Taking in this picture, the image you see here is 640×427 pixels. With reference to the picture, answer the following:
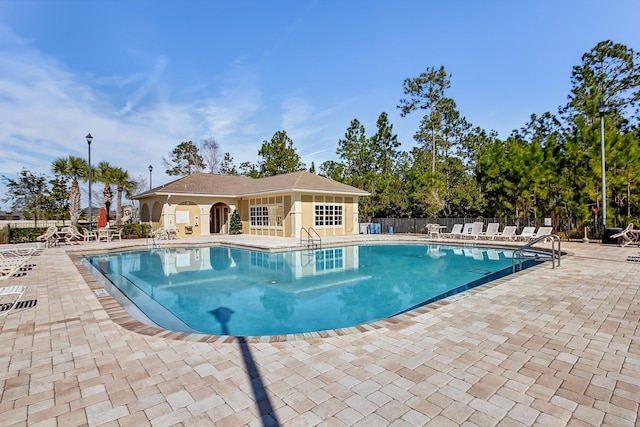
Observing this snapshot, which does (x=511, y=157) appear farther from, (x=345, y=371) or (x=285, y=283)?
(x=345, y=371)

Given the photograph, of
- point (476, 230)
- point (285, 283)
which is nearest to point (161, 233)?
point (285, 283)

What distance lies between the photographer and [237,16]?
11852 millimetres

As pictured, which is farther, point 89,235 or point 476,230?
point 89,235

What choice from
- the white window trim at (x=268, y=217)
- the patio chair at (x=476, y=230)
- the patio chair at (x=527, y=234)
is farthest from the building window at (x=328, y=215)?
the patio chair at (x=527, y=234)

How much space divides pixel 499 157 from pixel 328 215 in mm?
10136

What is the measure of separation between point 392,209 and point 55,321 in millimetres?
21699

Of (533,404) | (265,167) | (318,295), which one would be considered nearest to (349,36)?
(318,295)

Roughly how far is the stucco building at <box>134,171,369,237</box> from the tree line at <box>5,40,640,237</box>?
188 inches

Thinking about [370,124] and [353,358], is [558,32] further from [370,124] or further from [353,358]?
[370,124]

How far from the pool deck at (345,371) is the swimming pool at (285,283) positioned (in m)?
1.71

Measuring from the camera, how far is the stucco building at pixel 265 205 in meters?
18.5

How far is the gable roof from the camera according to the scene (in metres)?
18.7

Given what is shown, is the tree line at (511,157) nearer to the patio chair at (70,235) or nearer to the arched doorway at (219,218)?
the arched doorway at (219,218)

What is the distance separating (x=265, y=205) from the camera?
798 inches
